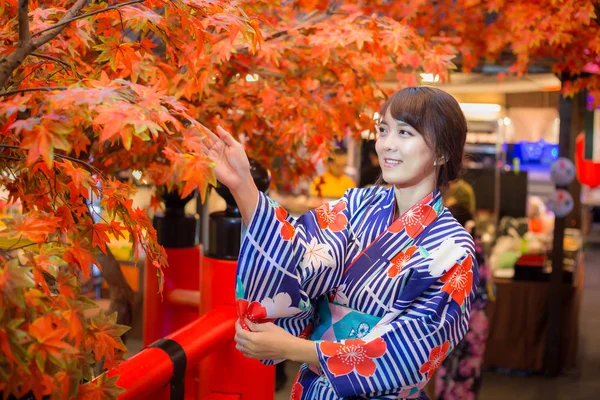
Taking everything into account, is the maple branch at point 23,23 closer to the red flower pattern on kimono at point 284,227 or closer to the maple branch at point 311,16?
the red flower pattern on kimono at point 284,227

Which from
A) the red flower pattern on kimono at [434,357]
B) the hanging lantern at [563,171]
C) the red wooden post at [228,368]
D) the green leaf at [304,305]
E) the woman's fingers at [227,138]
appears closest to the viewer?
the woman's fingers at [227,138]

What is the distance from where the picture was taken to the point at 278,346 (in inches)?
78.2

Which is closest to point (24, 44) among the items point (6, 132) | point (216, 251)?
point (6, 132)

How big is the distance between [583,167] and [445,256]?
534cm

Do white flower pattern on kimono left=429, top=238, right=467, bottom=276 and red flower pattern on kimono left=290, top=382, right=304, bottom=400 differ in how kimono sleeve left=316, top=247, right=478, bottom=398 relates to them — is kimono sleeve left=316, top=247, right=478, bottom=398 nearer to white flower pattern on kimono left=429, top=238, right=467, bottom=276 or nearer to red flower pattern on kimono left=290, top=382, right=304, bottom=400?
white flower pattern on kimono left=429, top=238, right=467, bottom=276

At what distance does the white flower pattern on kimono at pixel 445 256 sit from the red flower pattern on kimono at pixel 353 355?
0.24 meters

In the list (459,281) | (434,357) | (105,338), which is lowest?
(434,357)

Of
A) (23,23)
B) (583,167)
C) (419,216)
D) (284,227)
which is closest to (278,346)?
(284,227)

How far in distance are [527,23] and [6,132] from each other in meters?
4.36

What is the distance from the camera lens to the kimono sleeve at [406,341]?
1.92m

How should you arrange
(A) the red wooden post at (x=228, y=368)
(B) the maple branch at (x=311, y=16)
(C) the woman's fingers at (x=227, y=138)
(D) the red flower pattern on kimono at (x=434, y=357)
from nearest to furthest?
1. (C) the woman's fingers at (x=227, y=138)
2. (D) the red flower pattern on kimono at (x=434, y=357)
3. (A) the red wooden post at (x=228, y=368)
4. (B) the maple branch at (x=311, y=16)

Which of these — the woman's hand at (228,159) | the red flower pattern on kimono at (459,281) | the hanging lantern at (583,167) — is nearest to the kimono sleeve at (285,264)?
the woman's hand at (228,159)

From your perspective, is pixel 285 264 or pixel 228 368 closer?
pixel 285 264

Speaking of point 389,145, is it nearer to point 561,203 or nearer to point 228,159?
point 228,159
